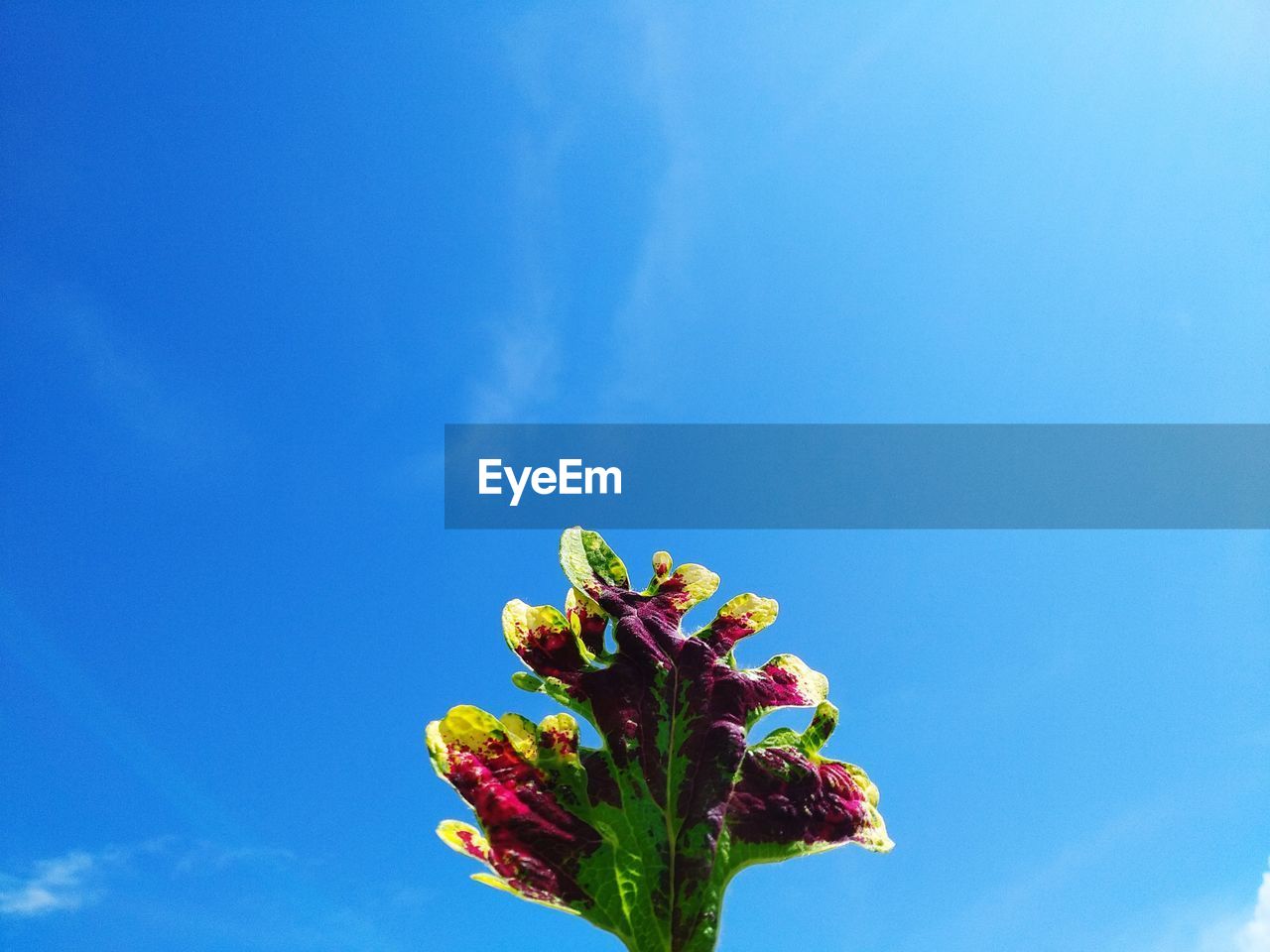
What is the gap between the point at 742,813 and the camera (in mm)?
2373

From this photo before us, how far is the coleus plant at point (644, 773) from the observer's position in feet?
7.25

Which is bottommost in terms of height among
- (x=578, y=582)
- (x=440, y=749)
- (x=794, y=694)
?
(x=440, y=749)

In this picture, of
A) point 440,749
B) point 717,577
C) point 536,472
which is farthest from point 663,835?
point 536,472

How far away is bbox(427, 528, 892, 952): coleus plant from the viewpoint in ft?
7.25

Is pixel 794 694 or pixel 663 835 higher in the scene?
pixel 794 694

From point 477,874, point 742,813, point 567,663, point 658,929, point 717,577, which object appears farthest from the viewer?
point 717,577

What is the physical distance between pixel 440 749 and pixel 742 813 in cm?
79

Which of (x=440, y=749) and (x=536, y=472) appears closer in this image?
(x=440, y=749)

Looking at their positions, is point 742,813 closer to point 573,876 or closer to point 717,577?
point 573,876

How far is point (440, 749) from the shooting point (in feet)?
7.30

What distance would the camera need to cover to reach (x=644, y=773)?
2391mm

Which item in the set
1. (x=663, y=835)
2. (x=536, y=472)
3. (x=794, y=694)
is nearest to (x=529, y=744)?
(x=663, y=835)

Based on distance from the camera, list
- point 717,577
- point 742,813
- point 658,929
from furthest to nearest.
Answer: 1. point 717,577
2. point 742,813
3. point 658,929

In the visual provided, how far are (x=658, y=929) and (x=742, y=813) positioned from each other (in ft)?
1.15
